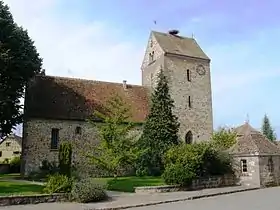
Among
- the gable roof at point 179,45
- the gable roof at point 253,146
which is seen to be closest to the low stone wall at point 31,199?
the gable roof at point 253,146

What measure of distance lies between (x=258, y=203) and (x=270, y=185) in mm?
12197

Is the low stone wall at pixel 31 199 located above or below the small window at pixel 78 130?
below

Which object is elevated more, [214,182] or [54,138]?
[54,138]

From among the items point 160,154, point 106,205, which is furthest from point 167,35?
point 106,205

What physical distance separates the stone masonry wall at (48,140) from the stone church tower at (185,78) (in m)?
11.2

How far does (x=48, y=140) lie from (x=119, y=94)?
33.4 ft

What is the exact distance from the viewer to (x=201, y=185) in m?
25.1

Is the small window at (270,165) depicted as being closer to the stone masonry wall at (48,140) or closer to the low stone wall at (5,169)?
the stone masonry wall at (48,140)

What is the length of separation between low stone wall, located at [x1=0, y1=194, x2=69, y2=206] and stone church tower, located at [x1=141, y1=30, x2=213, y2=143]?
2432 cm

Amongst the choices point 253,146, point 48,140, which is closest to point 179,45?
point 253,146

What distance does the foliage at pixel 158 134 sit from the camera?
109ft

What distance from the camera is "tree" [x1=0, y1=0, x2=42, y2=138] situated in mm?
27609

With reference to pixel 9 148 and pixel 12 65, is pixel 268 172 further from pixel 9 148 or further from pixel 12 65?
pixel 9 148

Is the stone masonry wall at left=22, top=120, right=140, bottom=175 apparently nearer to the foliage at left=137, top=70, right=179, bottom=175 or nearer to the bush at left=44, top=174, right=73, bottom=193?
the foliage at left=137, top=70, right=179, bottom=175
